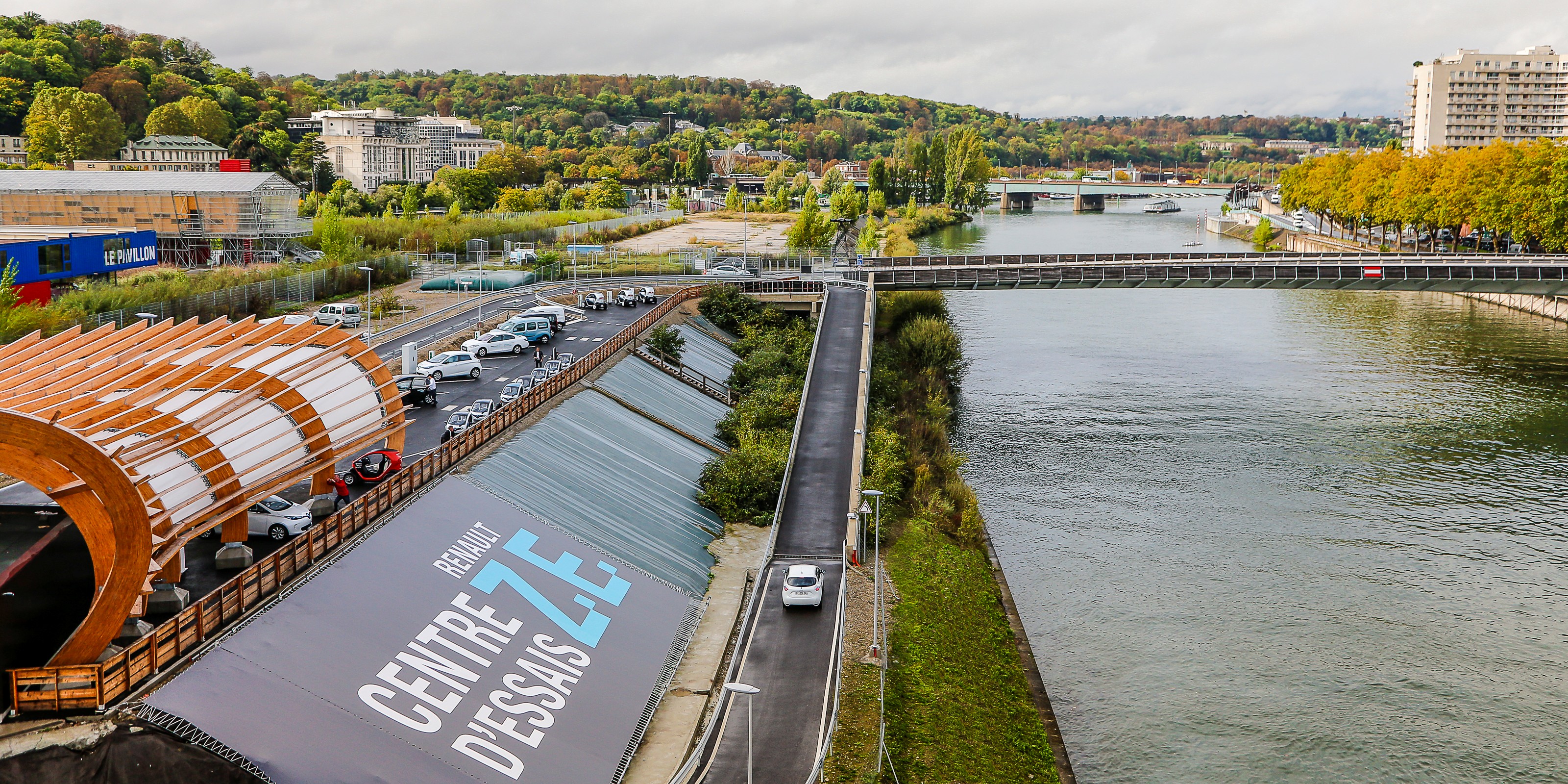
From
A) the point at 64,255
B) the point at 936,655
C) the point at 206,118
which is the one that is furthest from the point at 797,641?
the point at 206,118

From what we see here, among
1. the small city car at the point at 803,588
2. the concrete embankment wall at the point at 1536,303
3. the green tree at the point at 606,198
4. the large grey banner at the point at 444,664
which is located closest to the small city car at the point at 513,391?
the large grey banner at the point at 444,664

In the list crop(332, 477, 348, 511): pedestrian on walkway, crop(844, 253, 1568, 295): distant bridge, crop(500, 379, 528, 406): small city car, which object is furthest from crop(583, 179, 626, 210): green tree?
crop(332, 477, 348, 511): pedestrian on walkway

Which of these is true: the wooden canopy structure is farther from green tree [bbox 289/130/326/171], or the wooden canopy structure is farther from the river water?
green tree [bbox 289/130/326/171]

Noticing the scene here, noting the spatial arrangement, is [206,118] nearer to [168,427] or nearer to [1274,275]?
Answer: [1274,275]

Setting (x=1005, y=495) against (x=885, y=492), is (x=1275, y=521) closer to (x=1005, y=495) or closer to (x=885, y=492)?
(x=1005, y=495)

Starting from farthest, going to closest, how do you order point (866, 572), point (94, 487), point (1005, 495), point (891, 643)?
point (1005, 495) < point (866, 572) < point (891, 643) < point (94, 487)

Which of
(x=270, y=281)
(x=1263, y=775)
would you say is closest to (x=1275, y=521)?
(x=1263, y=775)
